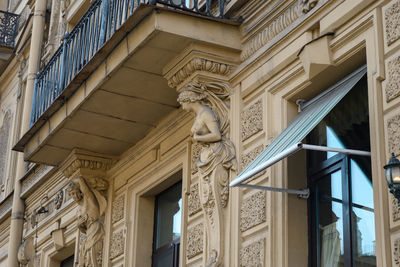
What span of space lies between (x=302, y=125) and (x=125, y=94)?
333 cm

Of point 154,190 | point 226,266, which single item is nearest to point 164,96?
point 154,190

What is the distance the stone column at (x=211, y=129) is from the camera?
33.1 ft

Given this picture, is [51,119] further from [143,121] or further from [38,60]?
[38,60]

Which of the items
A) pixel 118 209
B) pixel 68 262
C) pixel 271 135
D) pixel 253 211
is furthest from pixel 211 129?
pixel 68 262

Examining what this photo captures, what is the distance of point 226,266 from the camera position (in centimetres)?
979

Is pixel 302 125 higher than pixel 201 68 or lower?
lower

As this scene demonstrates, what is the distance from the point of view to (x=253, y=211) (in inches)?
381

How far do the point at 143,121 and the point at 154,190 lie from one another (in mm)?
1026

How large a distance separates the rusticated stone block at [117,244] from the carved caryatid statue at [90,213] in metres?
0.28

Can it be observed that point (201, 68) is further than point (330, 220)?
Yes

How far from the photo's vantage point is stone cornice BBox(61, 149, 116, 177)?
44.8 feet

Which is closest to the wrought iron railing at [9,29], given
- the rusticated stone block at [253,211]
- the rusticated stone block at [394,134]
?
the rusticated stone block at [253,211]

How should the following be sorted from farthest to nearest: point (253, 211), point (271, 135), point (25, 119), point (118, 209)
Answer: point (25, 119) < point (118, 209) < point (271, 135) < point (253, 211)

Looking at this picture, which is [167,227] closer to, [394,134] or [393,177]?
[394,134]
